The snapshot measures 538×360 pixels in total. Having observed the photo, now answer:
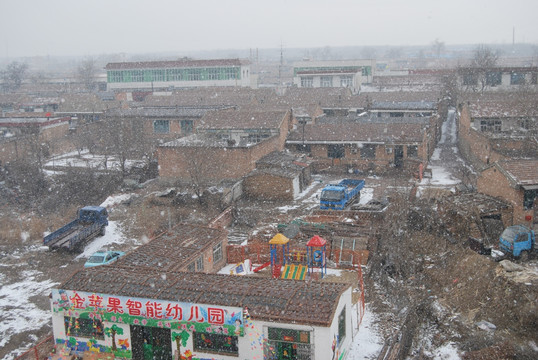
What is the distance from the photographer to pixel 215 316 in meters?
10.6

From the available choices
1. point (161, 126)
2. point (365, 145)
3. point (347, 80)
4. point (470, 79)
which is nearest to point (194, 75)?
point (347, 80)

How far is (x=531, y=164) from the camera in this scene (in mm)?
19750

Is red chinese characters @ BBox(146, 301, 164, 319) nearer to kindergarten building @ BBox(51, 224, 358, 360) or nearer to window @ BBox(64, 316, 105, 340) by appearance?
kindergarten building @ BBox(51, 224, 358, 360)

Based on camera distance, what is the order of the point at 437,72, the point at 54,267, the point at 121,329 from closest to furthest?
the point at 121,329 < the point at 54,267 < the point at 437,72

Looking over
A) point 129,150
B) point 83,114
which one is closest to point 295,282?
point 129,150

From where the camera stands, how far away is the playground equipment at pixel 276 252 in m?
16.3

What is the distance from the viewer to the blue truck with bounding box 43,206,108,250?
19.2m

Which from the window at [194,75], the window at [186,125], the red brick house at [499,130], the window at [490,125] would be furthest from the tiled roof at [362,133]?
the window at [194,75]

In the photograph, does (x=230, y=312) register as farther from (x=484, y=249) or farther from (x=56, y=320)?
(x=484, y=249)

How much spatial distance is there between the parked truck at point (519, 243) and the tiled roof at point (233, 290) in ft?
24.0

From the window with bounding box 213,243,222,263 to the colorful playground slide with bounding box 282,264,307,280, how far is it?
2.39m

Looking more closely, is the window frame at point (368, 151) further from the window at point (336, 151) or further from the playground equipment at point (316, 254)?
the playground equipment at point (316, 254)

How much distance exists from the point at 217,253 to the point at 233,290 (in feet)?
20.2

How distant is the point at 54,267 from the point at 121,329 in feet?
26.5
